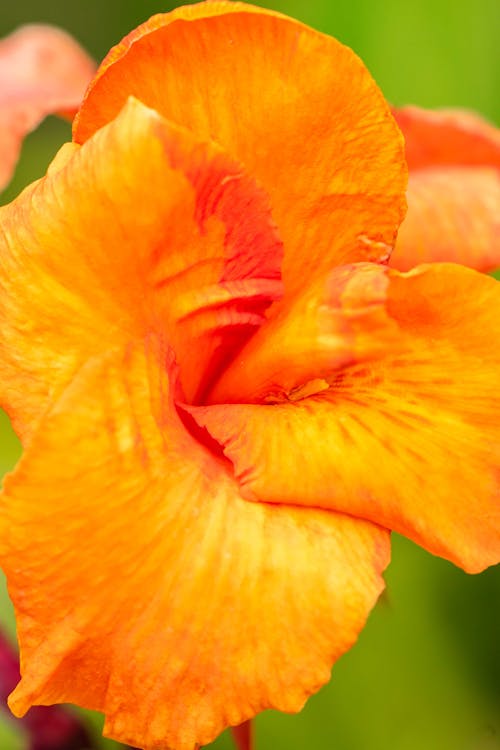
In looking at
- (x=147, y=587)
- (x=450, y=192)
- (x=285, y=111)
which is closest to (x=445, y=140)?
(x=450, y=192)

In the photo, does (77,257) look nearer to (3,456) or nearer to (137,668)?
(137,668)

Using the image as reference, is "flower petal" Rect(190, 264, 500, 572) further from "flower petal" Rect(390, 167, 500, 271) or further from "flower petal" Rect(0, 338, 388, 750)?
"flower petal" Rect(390, 167, 500, 271)

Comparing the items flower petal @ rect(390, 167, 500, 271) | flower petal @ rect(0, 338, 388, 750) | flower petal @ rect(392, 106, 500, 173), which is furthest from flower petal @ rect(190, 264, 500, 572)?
flower petal @ rect(392, 106, 500, 173)

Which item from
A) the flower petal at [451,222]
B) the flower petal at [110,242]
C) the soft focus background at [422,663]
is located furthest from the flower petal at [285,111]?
the soft focus background at [422,663]

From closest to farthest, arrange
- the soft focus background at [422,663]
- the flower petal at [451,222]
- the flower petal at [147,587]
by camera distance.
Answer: the flower petal at [147,587] < the flower petal at [451,222] < the soft focus background at [422,663]

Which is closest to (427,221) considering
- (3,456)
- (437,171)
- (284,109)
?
(437,171)

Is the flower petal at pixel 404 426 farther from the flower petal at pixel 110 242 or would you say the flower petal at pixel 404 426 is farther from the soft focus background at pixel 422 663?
the soft focus background at pixel 422 663

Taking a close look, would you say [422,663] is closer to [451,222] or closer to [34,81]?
[451,222]
